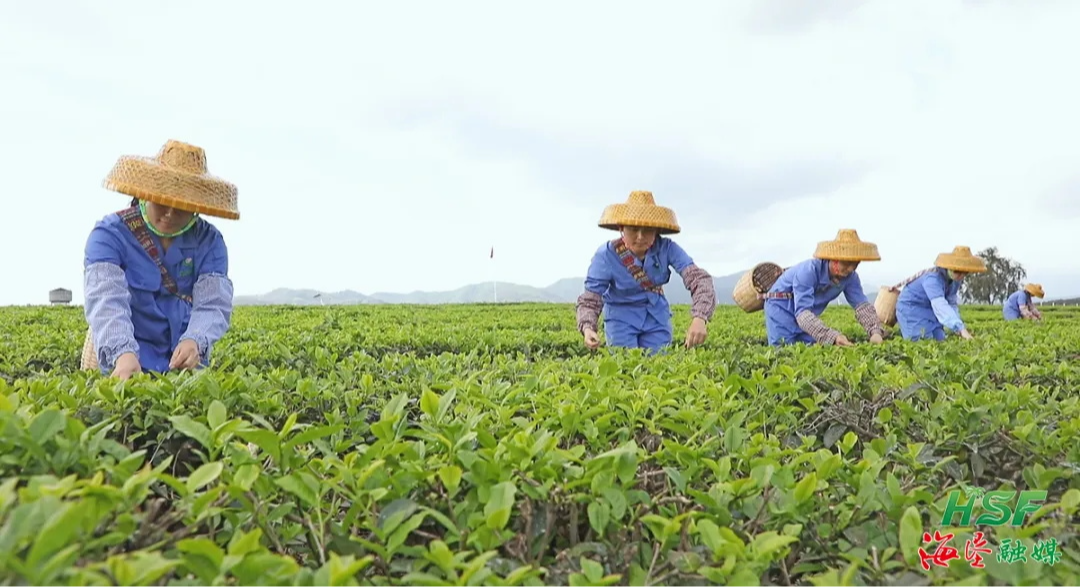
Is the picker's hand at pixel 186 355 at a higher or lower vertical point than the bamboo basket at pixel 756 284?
lower

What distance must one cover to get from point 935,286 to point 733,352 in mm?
4948

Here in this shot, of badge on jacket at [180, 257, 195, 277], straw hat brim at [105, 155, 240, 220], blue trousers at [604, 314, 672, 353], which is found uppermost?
straw hat brim at [105, 155, 240, 220]

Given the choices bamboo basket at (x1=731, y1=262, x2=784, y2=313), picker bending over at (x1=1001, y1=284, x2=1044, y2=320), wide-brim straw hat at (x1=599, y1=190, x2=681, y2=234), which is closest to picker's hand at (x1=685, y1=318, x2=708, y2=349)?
wide-brim straw hat at (x1=599, y1=190, x2=681, y2=234)

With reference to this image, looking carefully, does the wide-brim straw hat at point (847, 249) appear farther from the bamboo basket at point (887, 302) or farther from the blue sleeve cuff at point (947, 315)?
the bamboo basket at point (887, 302)

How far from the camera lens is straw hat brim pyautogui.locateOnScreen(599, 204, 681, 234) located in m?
4.67

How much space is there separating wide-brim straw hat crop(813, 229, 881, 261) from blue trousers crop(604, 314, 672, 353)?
1.71 m

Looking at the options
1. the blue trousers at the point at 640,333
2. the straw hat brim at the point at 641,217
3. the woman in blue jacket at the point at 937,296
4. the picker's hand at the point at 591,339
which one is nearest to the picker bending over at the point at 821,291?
the woman in blue jacket at the point at 937,296

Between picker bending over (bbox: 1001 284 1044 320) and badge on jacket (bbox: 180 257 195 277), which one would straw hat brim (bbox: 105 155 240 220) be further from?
picker bending over (bbox: 1001 284 1044 320)

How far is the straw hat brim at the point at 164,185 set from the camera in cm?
296

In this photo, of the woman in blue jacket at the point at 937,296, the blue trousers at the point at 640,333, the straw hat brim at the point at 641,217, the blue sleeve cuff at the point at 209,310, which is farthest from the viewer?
the woman in blue jacket at the point at 937,296

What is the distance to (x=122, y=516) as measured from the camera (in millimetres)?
930

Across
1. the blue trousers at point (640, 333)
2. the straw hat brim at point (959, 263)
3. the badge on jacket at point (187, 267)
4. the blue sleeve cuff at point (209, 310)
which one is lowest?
the blue trousers at point (640, 333)

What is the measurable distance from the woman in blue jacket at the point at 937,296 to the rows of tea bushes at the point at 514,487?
5197 millimetres

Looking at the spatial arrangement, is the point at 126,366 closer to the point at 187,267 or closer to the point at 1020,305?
the point at 187,267
